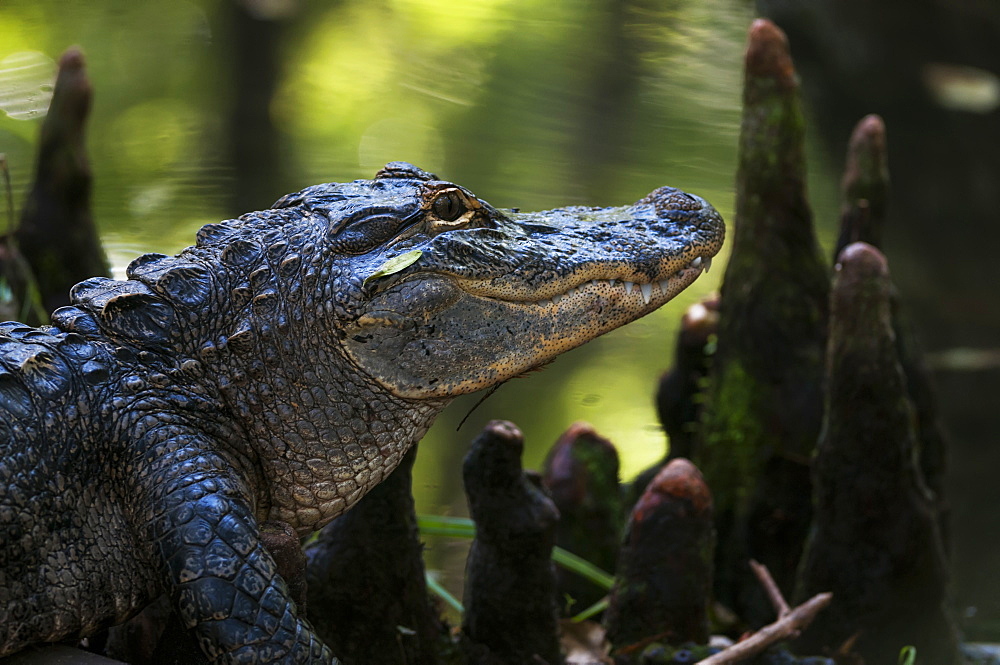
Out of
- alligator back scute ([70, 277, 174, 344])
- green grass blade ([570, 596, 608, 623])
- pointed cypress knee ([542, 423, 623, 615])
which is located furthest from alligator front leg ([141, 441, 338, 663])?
pointed cypress knee ([542, 423, 623, 615])

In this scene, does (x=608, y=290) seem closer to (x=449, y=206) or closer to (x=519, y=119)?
(x=449, y=206)

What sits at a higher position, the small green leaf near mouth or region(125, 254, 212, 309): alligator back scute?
the small green leaf near mouth

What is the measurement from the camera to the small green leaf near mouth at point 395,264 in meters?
2.28

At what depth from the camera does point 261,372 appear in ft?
7.64

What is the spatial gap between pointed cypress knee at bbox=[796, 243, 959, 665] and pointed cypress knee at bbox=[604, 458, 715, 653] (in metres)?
0.64

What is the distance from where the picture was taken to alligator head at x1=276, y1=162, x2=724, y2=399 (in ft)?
7.55

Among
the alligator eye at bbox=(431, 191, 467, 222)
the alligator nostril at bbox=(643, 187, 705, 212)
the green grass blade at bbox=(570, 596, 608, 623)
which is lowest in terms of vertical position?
the green grass blade at bbox=(570, 596, 608, 623)

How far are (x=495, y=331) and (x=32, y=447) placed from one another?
42.9 inches

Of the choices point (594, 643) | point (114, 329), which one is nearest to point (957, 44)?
point (594, 643)

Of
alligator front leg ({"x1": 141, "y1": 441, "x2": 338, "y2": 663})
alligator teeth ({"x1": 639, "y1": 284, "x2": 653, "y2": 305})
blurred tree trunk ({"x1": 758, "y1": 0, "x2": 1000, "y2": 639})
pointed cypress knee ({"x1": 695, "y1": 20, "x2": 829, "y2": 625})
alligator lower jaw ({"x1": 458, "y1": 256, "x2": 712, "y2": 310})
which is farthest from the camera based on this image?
blurred tree trunk ({"x1": 758, "y1": 0, "x2": 1000, "y2": 639})

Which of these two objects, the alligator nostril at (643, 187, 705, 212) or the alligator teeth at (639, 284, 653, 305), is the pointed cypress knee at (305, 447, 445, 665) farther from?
the alligator nostril at (643, 187, 705, 212)

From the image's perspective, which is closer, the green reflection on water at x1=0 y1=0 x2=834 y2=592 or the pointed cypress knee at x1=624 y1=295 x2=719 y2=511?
the pointed cypress knee at x1=624 y1=295 x2=719 y2=511

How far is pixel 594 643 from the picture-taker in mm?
3650

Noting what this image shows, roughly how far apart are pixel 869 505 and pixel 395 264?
84.0 inches
